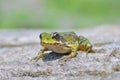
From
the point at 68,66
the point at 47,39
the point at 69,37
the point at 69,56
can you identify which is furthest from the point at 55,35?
the point at 68,66

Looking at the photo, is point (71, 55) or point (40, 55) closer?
point (71, 55)

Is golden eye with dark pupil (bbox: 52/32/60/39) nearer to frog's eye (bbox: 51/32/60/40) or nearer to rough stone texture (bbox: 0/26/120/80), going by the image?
frog's eye (bbox: 51/32/60/40)

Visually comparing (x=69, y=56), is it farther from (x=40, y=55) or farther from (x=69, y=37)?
(x=40, y=55)

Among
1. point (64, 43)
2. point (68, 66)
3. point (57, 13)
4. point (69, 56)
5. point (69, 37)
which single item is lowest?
point (57, 13)

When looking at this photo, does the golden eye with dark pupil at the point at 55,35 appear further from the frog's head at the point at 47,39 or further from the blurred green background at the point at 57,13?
the blurred green background at the point at 57,13

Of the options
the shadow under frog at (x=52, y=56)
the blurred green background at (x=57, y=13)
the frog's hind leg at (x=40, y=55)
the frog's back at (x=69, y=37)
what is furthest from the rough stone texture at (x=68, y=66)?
the blurred green background at (x=57, y=13)

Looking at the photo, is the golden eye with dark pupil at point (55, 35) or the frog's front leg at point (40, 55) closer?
the golden eye with dark pupil at point (55, 35)

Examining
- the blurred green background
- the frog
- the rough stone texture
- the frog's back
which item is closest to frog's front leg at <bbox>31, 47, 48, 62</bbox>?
the frog
